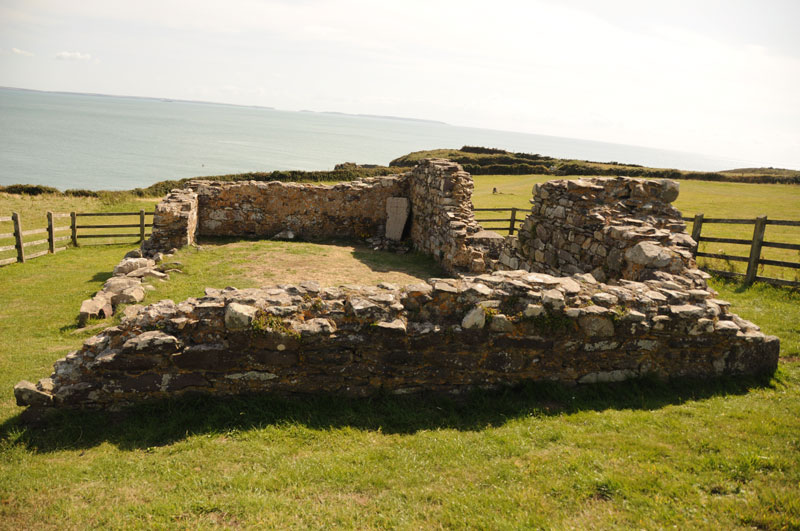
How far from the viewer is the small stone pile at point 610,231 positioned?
7.98m

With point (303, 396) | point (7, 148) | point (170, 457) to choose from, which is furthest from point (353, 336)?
point (7, 148)

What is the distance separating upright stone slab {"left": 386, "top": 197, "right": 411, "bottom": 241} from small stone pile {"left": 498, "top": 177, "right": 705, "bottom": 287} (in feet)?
25.5

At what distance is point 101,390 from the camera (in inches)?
215

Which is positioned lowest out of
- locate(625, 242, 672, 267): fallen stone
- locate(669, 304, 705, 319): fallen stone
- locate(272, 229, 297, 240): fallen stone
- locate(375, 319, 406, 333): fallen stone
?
locate(272, 229, 297, 240): fallen stone

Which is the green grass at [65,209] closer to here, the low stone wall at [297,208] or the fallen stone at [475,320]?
the low stone wall at [297,208]

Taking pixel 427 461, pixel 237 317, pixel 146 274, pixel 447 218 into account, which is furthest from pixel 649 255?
pixel 146 274

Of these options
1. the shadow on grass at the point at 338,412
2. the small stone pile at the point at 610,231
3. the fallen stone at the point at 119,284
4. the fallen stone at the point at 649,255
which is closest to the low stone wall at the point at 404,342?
the shadow on grass at the point at 338,412

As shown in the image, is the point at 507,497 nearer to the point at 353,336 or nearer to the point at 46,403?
the point at 353,336

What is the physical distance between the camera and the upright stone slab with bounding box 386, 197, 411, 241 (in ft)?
61.2

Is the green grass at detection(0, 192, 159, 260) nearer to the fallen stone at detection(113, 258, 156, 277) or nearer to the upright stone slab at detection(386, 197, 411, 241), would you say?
the fallen stone at detection(113, 258, 156, 277)

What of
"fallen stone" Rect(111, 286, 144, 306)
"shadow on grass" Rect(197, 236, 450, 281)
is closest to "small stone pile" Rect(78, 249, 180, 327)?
"fallen stone" Rect(111, 286, 144, 306)

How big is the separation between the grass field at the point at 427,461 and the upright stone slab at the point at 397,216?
13.0 m

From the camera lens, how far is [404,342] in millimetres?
5801

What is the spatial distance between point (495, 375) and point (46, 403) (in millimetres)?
5468
